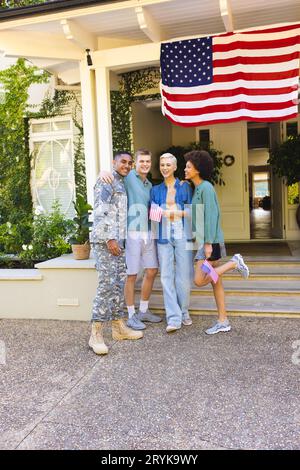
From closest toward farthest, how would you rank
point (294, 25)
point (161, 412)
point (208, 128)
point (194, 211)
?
point (161, 412), point (194, 211), point (294, 25), point (208, 128)

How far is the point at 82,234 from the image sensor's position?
17.4 feet

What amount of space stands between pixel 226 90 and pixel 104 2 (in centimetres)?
162

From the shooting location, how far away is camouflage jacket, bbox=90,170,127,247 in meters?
4.00

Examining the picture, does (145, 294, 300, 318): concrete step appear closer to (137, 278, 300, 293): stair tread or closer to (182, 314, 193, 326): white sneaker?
(137, 278, 300, 293): stair tread

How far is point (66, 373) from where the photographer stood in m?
3.70

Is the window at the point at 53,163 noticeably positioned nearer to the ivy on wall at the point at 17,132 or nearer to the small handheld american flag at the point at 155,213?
the ivy on wall at the point at 17,132

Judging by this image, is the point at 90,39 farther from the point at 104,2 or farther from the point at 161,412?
the point at 161,412

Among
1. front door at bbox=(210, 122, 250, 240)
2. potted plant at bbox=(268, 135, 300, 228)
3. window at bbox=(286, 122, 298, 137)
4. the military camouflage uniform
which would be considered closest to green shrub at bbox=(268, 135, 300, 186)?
potted plant at bbox=(268, 135, 300, 228)

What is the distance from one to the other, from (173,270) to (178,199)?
741 mm

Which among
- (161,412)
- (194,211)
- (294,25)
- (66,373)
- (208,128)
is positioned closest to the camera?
(161,412)

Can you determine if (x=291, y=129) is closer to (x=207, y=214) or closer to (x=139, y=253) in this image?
(x=207, y=214)

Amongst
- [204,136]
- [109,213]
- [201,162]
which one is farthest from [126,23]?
[204,136]
